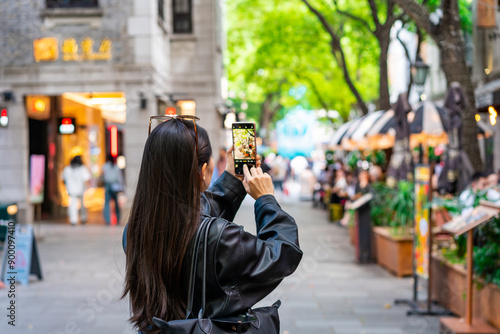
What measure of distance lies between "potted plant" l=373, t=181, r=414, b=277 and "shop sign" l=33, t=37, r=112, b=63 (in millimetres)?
9245

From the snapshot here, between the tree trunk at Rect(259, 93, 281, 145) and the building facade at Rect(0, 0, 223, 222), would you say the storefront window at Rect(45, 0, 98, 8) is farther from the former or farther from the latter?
the tree trunk at Rect(259, 93, 281, 145)

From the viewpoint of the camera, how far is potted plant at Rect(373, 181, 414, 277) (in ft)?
33.1

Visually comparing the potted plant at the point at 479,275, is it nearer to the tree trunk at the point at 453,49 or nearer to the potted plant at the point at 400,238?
the potted plant at the point at 400,238

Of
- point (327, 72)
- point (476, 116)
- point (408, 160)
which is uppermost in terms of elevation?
point (327, 72)

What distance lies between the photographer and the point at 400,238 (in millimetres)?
10102

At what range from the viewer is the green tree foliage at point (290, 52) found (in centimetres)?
2489

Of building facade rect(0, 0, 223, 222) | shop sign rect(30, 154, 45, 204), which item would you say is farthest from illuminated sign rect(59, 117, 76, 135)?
shop sign rect(30, 154, 45, 204)

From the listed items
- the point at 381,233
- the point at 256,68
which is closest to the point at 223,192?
the point at 381,233

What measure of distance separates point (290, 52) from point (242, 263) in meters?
24.5

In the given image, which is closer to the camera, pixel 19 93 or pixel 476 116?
pixel 476 116

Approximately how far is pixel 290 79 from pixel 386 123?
68.7 feet

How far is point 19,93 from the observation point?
55.5 feet

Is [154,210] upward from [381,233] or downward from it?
upward

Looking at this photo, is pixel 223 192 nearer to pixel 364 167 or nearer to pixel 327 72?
pixel 364 167
